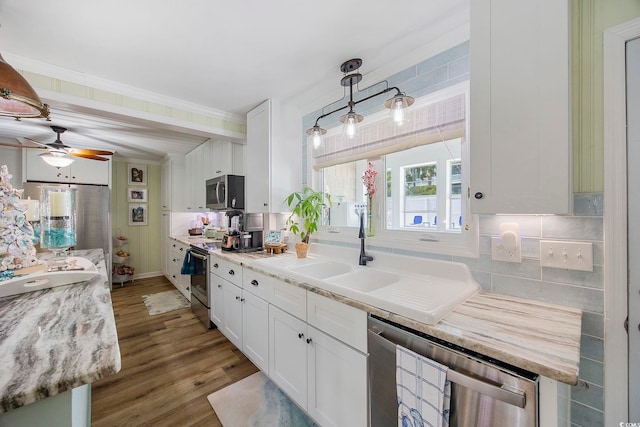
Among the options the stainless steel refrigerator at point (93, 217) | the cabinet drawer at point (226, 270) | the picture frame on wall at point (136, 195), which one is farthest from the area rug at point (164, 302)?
the picture frame on wall at point (136, 195)

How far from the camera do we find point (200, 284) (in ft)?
9.84

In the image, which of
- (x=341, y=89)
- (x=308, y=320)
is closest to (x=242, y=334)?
(x=308, y=320)

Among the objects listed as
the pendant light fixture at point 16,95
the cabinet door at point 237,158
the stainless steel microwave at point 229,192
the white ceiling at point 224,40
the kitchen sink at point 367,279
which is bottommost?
the kitchen sink at point 367,279

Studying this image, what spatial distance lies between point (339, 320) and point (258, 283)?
852 mm

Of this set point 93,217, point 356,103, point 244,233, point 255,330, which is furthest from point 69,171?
point 356,103

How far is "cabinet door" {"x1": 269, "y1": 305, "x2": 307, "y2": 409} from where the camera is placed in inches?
61.1

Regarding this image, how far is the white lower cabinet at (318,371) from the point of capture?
1.25 m

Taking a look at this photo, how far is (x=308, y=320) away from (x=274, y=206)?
1.33 m

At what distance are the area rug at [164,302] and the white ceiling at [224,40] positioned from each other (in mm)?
2420

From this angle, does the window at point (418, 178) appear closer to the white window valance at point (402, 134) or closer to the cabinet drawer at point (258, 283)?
the white window valance at point (402, 134)

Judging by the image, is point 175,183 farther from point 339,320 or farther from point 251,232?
point 339,320

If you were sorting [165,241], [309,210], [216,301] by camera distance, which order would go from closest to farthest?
[309,210] < [216,301] < [165,241]

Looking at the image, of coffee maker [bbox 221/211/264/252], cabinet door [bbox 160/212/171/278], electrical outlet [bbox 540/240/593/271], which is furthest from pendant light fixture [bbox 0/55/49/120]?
cabinet door [bbox 160/212/171/278]

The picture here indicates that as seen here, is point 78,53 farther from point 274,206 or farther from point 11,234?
point 274,206
